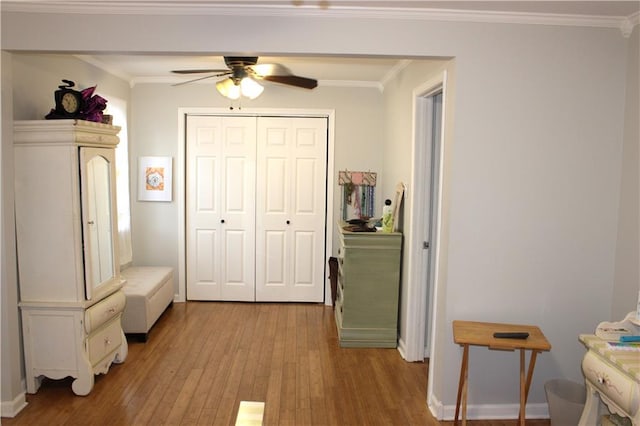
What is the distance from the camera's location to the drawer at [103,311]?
3244 millimetres

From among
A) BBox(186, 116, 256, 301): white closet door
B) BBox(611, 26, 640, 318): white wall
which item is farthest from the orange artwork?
BBox(611, 26, 640, 318): white wall

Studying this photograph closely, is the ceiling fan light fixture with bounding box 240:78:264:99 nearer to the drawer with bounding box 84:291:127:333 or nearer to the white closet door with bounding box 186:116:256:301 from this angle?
the white closet door with bounding box 186:116:256:301

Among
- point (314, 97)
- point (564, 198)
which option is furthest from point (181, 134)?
point (564, 198)

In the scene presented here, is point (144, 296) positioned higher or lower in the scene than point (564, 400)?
higher

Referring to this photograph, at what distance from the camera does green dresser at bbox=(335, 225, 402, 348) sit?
414cm

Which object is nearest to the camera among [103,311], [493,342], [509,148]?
[493,342]

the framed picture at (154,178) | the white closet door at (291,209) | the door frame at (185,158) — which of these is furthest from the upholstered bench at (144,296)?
the white closet door at (291,209)

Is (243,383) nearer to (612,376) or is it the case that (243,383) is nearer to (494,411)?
(494,411)

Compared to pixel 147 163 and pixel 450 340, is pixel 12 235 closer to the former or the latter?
pixel 147 163

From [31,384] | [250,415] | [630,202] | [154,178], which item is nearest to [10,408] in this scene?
[31,384]

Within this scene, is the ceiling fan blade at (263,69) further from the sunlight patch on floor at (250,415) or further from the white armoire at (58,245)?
the sunlight patch on floor at (250,415)

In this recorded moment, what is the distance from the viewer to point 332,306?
17.8ft

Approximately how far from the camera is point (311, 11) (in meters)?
2.80

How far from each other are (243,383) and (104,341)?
1047mm
